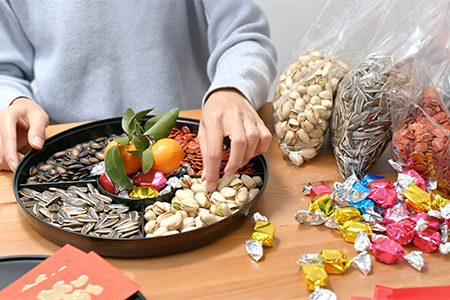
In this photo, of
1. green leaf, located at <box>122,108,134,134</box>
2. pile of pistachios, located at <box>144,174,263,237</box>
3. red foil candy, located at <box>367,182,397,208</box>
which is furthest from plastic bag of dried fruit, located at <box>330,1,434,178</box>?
green leaf, located at <box>122,108,134,134</box>

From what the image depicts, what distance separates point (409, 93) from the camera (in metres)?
0.64

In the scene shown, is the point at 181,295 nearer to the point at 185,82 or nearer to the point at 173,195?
the point at 173,195

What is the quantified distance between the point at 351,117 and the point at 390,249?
0.28 metres

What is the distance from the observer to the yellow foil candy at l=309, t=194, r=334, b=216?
0.62 m

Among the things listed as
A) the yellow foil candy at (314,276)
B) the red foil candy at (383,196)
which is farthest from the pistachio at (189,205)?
the red foil candy at (383,196)

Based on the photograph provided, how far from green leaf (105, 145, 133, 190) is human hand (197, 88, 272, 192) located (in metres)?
0.15

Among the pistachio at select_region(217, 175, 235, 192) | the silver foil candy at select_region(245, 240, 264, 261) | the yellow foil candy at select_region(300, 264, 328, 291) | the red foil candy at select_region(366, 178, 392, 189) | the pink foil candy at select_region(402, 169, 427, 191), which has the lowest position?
the silver foil candy at select_region(245, 240, 264, 261)

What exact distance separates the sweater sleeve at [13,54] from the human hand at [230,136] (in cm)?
63

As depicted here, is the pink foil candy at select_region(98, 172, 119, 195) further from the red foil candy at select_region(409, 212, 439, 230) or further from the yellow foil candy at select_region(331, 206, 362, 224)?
the red foil candy at select_region(409, 212, 439, 230)

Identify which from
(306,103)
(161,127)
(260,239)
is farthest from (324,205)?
(161,127)

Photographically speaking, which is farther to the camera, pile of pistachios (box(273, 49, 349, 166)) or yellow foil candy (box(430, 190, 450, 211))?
pile of pistachios (box(273, 49, 349, 166))

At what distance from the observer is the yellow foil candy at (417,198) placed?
1.93 ft

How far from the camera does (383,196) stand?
0.62 m

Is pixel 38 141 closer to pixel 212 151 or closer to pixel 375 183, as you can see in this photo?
pixel 212 151
